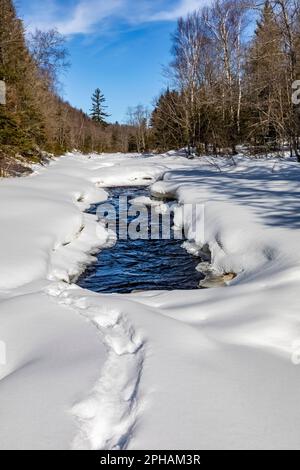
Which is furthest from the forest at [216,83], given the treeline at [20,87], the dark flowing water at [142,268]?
the dark flowing water at [142,268]

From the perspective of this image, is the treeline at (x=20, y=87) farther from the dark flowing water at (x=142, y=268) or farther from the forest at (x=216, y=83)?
the dark flowing water at (x=142, y=268)

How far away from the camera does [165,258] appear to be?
281 inches

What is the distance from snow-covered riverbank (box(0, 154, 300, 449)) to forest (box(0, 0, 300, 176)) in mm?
9680

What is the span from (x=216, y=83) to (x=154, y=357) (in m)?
23.4

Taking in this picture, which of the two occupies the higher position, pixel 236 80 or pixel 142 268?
pixel 236 80

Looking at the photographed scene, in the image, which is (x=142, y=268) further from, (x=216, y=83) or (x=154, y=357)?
(x=216, y=83)

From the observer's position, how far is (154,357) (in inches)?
108

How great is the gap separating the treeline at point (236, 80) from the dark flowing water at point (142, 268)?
8.26 metres

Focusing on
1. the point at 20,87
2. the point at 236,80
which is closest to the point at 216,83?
the point at 236,80

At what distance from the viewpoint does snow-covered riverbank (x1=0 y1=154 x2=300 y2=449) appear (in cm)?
205

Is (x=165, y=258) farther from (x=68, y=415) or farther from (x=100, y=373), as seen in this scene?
(x=68, y=415)

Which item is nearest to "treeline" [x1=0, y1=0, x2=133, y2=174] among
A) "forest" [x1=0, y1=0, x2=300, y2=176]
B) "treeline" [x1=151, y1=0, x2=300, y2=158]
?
"forest" [x1=0, y1=0, x2=300, y2=176]
